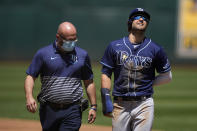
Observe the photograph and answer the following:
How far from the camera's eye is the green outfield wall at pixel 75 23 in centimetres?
2500

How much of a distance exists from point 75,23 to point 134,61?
19492 millimetres

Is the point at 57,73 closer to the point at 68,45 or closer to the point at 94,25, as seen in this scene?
the point at 68,45

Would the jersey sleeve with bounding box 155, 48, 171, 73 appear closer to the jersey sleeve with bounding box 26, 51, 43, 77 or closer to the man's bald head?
the man's bald head

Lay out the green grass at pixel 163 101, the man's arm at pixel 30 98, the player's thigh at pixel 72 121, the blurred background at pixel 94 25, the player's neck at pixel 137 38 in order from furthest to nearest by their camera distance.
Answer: the blurred background at pixel 94 25 < the green grass at pixel 163 101 < the player's neck at pixel 137 38 < the player's thigh at pixel 72 121 < the man's arm at pixel 30 98

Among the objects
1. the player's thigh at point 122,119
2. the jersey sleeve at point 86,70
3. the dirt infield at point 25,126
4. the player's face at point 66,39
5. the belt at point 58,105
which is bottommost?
the dirt infield at point 25,126

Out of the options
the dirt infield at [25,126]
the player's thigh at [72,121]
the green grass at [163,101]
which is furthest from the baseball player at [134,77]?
the green grass at [163,101]

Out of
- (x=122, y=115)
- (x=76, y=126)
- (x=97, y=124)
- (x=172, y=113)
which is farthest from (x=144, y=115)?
(x=172, y=113)

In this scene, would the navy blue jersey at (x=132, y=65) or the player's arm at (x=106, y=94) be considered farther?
the navy blue jersey at (x=132, y=65)

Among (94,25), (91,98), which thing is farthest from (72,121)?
(94,25)

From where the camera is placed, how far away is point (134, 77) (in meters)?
5.65

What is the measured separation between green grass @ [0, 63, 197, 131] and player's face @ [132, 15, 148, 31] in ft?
15.4

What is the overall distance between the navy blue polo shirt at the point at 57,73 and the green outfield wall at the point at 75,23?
1932cm

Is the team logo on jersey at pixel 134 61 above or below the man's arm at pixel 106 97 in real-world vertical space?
above

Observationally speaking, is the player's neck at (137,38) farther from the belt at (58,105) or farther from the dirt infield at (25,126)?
the dirt infield at (25,126)
